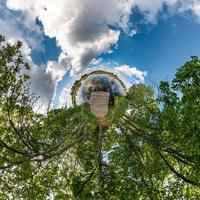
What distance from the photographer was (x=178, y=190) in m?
25.1

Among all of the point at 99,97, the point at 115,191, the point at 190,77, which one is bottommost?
the point at 115,191

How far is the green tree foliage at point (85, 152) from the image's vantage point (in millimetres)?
23391

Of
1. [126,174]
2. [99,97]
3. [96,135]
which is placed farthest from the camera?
[96,135]

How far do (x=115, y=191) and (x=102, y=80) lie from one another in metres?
5.47

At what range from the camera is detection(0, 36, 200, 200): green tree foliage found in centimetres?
2339

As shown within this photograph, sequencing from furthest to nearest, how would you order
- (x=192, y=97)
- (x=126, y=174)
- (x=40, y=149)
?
(x=40, y=149)
(x=126, y=174)
(x=192, y=97)

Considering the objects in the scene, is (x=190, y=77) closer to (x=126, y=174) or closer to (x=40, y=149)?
(x=126, y=174)

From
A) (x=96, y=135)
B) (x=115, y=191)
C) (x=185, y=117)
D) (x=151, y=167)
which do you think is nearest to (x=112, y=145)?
(x=96, y=135)

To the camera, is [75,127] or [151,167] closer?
[151,167]

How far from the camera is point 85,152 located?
91.5ft

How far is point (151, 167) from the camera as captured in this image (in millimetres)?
25328

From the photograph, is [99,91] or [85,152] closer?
[99,91]

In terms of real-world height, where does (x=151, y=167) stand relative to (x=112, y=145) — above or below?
below

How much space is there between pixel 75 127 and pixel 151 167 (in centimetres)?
540
